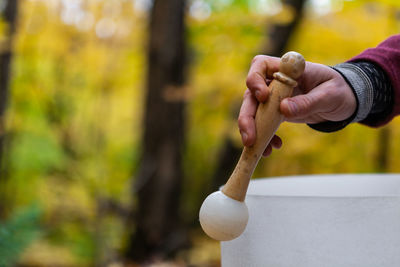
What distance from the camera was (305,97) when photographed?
46 cm

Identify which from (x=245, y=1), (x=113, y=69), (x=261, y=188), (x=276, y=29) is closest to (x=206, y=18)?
(x=276, y=29)

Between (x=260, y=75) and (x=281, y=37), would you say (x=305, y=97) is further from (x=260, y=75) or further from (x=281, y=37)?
(x=281, y=37)

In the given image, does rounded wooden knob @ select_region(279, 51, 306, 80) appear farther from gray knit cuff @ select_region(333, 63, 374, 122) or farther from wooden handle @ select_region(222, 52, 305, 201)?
gray knit cuff @ select_region(333, 63, 374, 122)

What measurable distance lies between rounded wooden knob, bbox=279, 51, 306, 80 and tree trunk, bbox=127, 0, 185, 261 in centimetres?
193

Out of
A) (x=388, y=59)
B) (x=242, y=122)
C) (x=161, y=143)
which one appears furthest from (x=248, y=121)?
(x=161, y=143)

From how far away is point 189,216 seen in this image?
3346 millimetres

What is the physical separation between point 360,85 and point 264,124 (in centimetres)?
19

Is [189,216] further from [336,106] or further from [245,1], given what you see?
[336,106]

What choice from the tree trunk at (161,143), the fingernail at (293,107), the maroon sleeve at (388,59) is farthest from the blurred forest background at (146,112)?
the fingernail at (293,107)

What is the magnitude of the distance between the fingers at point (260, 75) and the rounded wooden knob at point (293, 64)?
0.04m

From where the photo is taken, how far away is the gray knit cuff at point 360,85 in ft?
1.82

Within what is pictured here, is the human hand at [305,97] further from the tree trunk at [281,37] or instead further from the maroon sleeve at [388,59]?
the tree trunk at [281,37]

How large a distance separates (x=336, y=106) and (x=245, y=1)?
2434mm

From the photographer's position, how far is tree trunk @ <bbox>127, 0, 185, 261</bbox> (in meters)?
2.37
